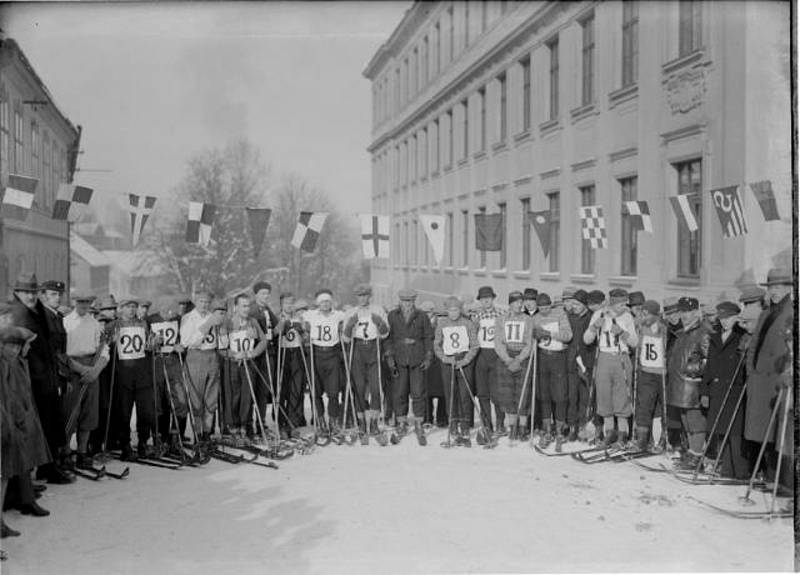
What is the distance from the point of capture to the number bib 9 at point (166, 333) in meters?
8.05

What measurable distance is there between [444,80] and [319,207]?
16.8 metres

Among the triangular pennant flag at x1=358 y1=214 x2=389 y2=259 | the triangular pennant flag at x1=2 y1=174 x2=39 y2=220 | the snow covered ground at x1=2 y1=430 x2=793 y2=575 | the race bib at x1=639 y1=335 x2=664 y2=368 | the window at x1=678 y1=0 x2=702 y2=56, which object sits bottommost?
the snow covered ground at x1=2 y1=430 x2=793 y2=575

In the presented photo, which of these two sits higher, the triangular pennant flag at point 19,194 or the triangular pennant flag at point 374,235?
the triangular pennant flag at point 19,194

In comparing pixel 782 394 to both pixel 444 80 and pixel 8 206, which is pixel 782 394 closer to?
pixel 8 206

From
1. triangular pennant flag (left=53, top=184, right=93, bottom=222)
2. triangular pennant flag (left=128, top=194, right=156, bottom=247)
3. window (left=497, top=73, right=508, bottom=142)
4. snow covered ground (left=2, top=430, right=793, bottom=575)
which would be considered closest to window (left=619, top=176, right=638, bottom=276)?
window (left=497, top=73, right=508, bottom=142)

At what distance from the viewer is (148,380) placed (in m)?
7.86

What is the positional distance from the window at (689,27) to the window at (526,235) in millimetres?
7001

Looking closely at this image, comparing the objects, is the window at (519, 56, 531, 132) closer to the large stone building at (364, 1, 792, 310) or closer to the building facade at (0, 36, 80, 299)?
the large stone building at (364, 1, 792, 310)

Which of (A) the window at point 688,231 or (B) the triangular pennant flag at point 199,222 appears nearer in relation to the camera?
(B) the triangular pennant flag at point 199,222

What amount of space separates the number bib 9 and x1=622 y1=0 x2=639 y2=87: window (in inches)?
371

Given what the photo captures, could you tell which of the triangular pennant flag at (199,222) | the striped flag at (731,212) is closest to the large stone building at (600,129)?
the striped flag at (731,212)

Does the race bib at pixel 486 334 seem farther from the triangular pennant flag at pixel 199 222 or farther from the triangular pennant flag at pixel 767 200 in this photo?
the triangular pennant flag at pixel 199 222

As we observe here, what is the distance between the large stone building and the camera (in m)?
9.73

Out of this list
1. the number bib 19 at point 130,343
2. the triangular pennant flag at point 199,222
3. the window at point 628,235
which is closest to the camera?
the number bib 19 at point 130,343
